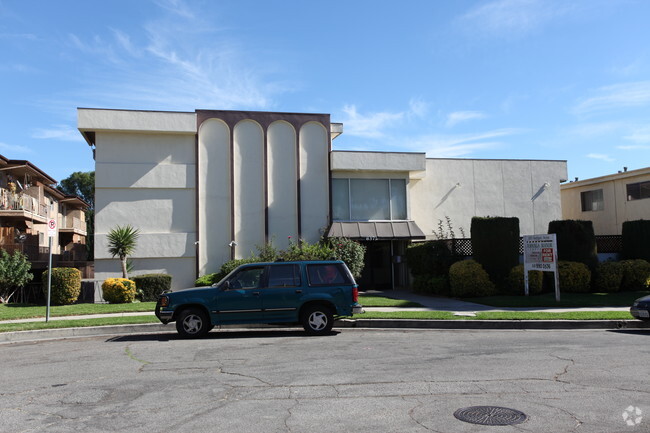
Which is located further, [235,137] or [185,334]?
[235,137]

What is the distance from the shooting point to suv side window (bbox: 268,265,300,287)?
13.0 meters

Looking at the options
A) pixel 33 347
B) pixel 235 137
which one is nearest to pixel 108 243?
pixel 235 137

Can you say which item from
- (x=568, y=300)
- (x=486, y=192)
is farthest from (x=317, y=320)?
(x=486, y=192)

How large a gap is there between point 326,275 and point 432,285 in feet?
35.2

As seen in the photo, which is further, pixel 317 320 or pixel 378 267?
pixel 378 267

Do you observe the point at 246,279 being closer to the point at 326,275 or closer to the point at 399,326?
the point at 326,275

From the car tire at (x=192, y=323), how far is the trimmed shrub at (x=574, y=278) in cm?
1410

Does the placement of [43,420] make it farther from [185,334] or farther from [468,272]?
[468,272]

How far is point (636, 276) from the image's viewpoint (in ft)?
71.7

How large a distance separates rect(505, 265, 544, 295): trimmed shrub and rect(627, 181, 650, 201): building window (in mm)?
11253

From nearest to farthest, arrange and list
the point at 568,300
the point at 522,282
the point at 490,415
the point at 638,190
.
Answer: the point at 490,415, the point at 568,300, the point at 522,282, the point at 638,190

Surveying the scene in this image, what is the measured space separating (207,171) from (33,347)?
14767mm

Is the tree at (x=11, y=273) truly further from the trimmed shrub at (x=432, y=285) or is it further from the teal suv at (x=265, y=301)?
the trimmed shrub at (x=432, y=285)

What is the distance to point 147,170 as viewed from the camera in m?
25.4
